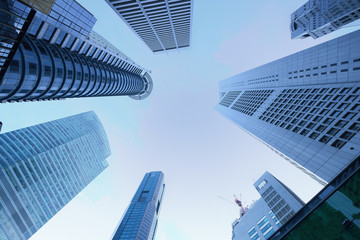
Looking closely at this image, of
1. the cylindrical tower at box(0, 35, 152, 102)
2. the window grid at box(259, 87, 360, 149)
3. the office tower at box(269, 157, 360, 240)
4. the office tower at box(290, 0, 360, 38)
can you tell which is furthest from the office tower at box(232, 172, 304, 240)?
the office tower at box(290, 0, 360, 38)

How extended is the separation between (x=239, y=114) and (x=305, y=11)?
94.1m

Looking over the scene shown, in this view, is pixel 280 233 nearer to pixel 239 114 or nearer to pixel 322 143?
pixel 322 143

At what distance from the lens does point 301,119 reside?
45.5 meters

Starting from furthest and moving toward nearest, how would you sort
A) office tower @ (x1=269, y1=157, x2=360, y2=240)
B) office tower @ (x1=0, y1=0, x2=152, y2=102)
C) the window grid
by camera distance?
1. office tower @ (x1=0, y1=0, x2=152, y2=102)
2. the window grid
3. office tower @ (x1=269, y1=157, x2=360, y2=240)

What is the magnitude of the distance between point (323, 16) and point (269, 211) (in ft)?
366

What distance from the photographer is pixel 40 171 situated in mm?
71250

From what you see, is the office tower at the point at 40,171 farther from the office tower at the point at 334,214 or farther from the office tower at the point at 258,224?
the office tower at the point at 258,224

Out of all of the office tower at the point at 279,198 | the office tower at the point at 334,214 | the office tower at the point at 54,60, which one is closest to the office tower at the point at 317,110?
the office tower at the point at 279,198

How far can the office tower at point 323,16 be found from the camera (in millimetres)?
88312

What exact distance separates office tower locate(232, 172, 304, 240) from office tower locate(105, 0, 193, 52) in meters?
73.8

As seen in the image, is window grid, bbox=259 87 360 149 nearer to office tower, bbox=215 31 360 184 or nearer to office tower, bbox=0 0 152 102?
office tower, bbox=215 31 360 184

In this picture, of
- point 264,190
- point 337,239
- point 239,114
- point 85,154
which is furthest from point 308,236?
point 85,154

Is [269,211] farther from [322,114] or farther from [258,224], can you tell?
[322,114]

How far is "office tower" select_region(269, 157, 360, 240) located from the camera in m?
14.7
